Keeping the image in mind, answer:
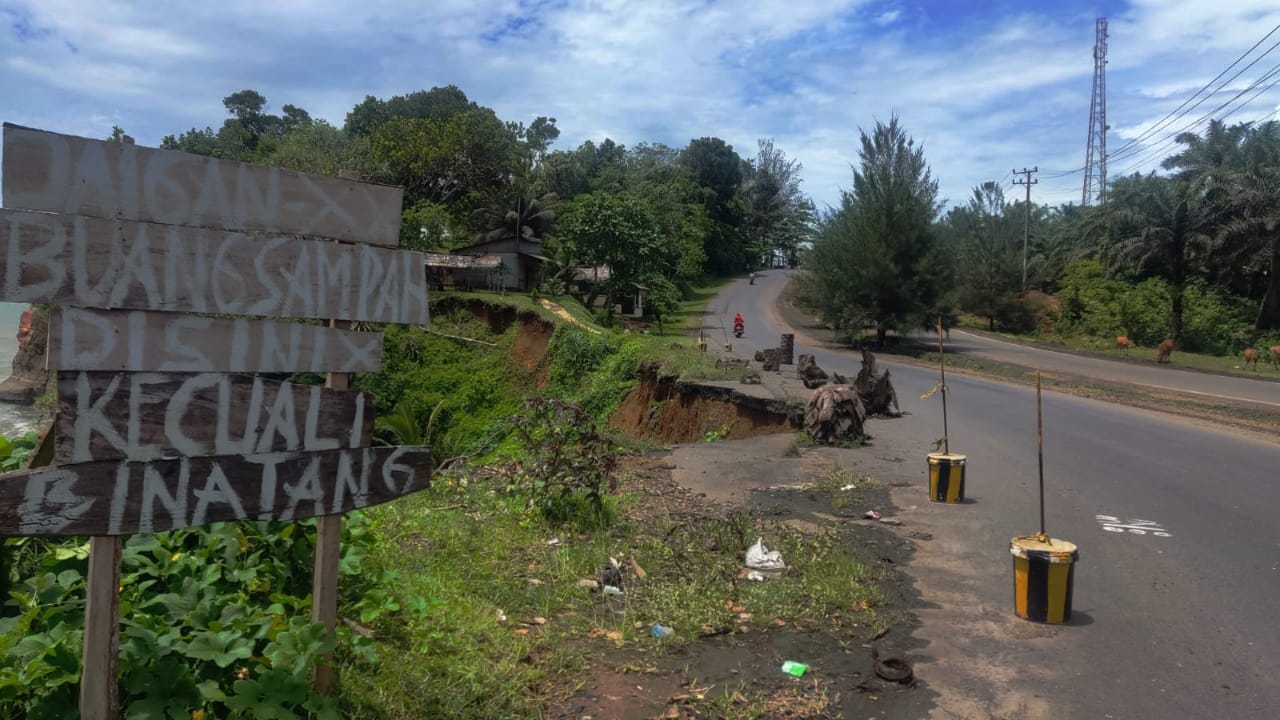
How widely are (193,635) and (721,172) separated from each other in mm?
70974

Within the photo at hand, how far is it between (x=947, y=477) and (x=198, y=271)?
7400mm

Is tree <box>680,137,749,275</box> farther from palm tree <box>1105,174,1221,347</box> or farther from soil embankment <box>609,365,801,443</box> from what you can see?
soil embankment <box>609,365,801,443</box>

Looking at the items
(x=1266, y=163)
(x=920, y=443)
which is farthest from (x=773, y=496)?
(x=1266, y=163)

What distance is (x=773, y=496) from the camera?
8.70 m

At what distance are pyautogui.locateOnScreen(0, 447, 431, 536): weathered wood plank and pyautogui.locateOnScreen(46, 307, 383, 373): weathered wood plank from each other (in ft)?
1.07

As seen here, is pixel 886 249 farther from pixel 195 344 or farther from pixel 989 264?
pixel 195 344

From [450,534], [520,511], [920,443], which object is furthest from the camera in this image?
[920,443]

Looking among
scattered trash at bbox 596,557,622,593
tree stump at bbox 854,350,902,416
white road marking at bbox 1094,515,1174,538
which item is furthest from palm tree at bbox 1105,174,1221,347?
scattered trash at bbox 596,557,622,593

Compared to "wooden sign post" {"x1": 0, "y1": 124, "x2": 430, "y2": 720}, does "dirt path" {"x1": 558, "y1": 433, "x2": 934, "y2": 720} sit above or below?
below

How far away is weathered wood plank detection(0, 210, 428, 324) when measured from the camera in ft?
8.55

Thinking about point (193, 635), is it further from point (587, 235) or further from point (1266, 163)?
A: point (1266, 163)

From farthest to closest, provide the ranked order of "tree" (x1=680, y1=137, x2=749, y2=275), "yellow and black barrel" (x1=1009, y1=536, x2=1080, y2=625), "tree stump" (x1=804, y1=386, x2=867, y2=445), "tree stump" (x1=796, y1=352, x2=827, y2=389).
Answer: "tree" (x1=680, y1=137, x2=749, y2=275)
"tree stump" (x1=796, y1=352, x2=827, y2=389)
"tree stump" (x1=804, y1=386, x2=867, y2=445)
"yellow and black barrel" (x1=1009, y1=536, x2=1080, y2=625)

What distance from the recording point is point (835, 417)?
38.6ft

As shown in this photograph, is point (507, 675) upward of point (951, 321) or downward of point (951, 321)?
downward
